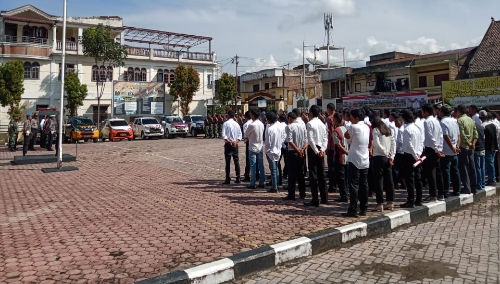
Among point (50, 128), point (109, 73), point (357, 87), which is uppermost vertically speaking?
point (109, 73)

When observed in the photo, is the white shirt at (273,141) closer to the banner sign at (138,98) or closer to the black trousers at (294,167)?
the black trousers at (294,167)

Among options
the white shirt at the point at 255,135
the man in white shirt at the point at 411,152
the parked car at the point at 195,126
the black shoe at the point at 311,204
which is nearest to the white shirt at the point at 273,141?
the white shirt at the point at 255,135

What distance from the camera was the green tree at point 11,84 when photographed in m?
30.5

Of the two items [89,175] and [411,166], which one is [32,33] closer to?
[89,175]

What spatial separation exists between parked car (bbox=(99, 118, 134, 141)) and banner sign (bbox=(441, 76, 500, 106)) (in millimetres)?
20245

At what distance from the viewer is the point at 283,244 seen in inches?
199

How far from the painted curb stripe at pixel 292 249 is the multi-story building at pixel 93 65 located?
3343cm

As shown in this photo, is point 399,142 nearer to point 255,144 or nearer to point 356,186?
point 356,186

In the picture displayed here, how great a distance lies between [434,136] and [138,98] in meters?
35.0

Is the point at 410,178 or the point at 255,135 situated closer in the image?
the point at 410,178


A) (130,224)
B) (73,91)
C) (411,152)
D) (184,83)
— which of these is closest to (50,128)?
(130,224)

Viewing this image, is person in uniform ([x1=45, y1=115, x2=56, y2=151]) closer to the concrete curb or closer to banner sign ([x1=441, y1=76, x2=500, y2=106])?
the concrete curb

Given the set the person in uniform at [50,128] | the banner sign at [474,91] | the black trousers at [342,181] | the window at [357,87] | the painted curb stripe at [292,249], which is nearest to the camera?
the painted curb stripe at [292,249]

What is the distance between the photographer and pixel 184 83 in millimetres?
39156
